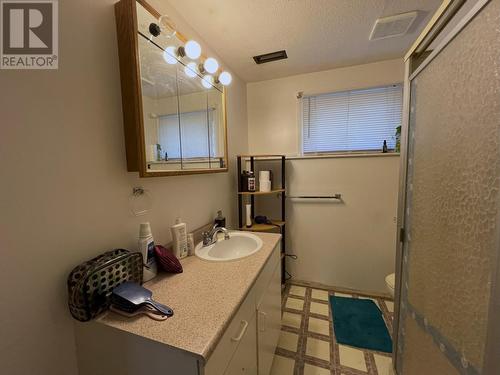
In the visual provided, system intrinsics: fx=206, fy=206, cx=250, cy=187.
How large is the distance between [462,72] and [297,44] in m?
1.16

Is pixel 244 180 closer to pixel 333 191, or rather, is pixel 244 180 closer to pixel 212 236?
pixel 212 236

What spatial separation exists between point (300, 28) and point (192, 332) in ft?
5.67

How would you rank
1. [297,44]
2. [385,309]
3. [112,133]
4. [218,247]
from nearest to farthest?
[112,133] → [218,247] → [297,44] → [385,309]

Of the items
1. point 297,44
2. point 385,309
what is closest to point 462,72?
point 297,44

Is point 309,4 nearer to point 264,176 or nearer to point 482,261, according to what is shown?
point 264,176

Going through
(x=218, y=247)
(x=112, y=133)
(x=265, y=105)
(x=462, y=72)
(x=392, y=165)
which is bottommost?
(x=218, y=247)

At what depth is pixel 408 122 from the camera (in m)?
1.09

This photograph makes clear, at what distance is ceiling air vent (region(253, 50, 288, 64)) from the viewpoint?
5.46 feet

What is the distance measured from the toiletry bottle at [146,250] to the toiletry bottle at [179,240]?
18 cm

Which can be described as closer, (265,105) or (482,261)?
(482,261)

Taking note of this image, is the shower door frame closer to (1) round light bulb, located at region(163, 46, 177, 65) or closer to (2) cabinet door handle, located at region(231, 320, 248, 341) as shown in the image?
(2) cabinet door handle, located at region(231, 320, 248, 341)

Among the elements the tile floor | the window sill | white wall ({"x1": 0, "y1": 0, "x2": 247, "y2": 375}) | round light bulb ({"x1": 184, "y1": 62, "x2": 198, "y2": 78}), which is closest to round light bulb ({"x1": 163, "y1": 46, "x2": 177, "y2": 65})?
round light bulb ({"x1": 184, "y1": 62, "x2": 198, "y2": 78})

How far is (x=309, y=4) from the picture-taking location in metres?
1.16

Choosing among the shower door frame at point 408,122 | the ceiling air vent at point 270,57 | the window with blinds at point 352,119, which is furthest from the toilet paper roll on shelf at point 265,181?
the shower door frame at point 408,122
